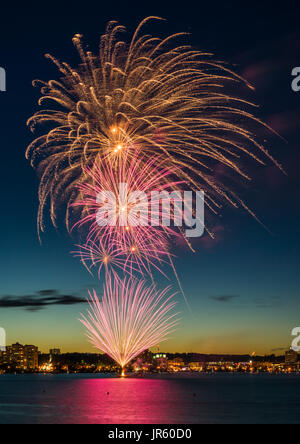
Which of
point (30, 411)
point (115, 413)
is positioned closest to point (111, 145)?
point (115, 413)

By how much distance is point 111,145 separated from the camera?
3195 centimetres

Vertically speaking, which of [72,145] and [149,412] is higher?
[72,145]

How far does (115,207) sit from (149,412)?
35703mm

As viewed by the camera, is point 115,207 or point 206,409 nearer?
point 115,207

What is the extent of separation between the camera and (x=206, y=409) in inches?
2650

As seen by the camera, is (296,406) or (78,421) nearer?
(78,421)

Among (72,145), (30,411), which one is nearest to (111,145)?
(72,145)
